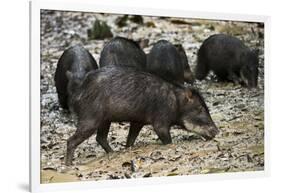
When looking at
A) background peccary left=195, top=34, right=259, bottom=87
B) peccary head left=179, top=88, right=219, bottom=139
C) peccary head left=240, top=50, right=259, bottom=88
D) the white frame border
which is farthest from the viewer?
peccary head left=240, top=50, right=259, bottom=88

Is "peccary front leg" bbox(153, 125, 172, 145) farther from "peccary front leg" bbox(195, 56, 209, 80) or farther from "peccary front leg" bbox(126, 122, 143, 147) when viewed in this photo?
"peccary front leg" bbox(195, 56, 209, 80)

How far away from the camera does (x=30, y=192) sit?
10.1 feet

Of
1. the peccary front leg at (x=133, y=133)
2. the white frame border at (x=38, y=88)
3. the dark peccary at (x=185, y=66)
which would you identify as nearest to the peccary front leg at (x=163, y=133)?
the peccary front leg at (x=133, y=133)

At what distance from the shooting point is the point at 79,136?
318 centimetres

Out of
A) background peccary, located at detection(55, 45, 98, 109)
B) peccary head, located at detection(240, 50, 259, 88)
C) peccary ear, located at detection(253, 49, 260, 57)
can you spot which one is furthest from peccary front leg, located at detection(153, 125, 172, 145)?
peccary ear, located at detection(253, 49, 260, 57)

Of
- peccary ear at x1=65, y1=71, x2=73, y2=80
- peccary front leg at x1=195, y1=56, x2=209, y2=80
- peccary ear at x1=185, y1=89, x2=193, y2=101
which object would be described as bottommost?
peccary ear at x1=185, y1=89, x2=193, y2=101

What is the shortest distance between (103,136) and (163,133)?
38cm

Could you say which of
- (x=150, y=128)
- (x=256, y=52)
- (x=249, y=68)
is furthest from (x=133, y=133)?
(x=256, y=52)

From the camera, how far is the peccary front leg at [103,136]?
10.6 ft

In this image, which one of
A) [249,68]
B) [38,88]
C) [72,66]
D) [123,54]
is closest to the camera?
[38,88]

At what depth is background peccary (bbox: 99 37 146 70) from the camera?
10.7 feet

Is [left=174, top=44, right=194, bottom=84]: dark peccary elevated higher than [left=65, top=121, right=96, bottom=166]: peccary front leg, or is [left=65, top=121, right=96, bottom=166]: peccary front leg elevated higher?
[left=174, top=44, right=194, bottom=84]: dark peccary

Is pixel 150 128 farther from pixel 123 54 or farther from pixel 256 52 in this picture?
pixel 256 52

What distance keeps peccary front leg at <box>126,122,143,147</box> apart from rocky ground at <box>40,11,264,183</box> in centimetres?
3
